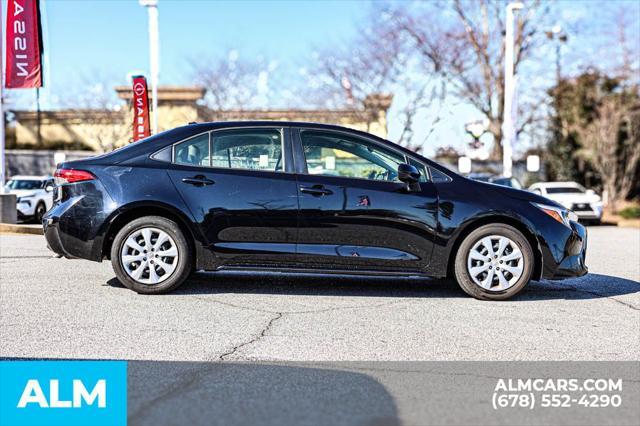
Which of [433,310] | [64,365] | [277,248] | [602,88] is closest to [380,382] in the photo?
[64,365]

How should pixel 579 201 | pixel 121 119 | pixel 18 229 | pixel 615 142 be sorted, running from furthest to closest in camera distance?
pixel 121 119 < pixel 615 142 < pixel 579 201 < pixel 18 229

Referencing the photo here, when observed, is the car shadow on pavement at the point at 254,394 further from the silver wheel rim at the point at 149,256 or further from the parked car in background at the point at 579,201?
the parked car in background at the point at 579,201

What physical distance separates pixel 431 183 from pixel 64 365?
147 inches

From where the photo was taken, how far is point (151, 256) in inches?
254

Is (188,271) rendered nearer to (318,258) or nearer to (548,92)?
(318,258)

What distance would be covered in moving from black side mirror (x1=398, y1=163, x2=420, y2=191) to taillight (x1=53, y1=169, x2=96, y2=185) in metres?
2.82

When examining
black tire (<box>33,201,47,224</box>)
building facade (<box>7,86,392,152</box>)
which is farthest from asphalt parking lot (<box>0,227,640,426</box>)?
building facade (<box>7,86,392,152</box>)

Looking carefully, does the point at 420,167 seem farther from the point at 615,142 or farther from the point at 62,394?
the point at 615,142

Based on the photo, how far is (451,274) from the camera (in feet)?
21.7

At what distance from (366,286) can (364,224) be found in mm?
1073

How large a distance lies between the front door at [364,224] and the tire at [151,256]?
44.1 inches

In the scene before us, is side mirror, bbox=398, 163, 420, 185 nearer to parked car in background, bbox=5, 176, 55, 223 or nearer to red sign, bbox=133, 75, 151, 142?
red sign, bbox=133, 75, 151, 142

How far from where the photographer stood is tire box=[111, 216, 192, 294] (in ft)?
21.1

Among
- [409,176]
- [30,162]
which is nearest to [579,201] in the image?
[409,176]
